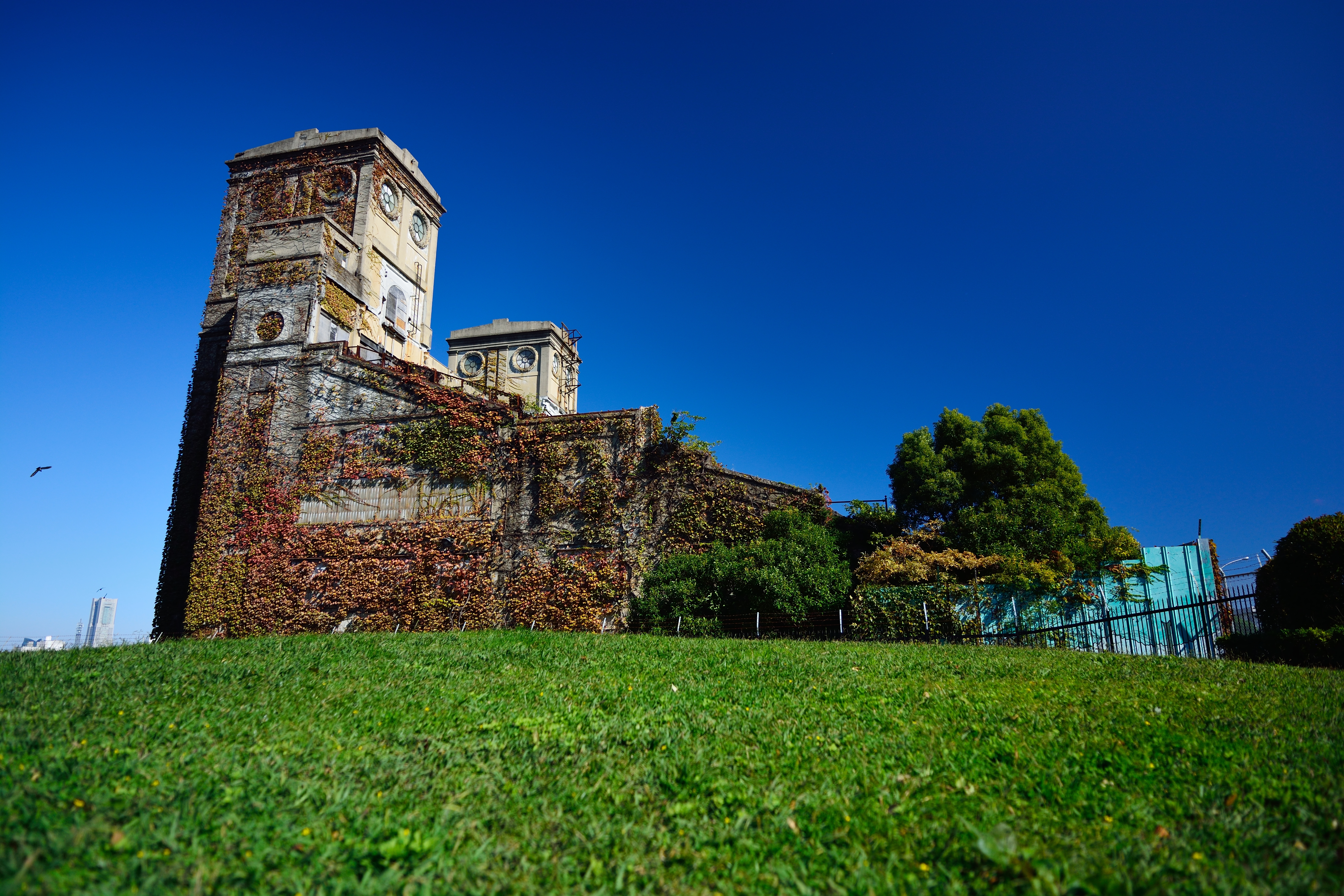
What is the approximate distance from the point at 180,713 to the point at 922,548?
586 inches

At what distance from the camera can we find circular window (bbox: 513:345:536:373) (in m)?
39.4

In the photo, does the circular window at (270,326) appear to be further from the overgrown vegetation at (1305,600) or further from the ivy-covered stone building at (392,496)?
the overgrown vegetation at (1305,600)

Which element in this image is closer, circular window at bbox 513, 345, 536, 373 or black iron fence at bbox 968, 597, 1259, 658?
black iron fence at bbox 968, 597, 1259, 658

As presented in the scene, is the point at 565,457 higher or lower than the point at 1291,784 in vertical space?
higher

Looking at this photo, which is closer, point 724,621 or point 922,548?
point 724,621

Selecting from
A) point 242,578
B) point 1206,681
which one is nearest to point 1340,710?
point 1206,681

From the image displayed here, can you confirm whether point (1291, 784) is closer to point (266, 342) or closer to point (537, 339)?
point (266, 342)

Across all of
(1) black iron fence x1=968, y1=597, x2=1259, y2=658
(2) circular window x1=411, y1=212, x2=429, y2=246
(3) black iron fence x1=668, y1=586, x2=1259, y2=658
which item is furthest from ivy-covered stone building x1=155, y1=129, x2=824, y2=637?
(2) circular window x1=411, y1=212, x2=429, y2=246

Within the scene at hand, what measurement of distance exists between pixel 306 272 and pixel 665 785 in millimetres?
18891

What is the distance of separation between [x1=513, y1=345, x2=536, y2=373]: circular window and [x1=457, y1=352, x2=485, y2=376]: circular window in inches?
84.4

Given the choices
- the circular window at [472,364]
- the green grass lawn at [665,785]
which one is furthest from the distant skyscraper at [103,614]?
the green grass lawn at [665,785]

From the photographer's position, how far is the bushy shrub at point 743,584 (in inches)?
574

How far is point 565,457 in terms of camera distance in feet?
55.5

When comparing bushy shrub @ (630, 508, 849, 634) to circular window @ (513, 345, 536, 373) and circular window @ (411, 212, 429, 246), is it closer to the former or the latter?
circular window @ (411, 212, 429, 246)
